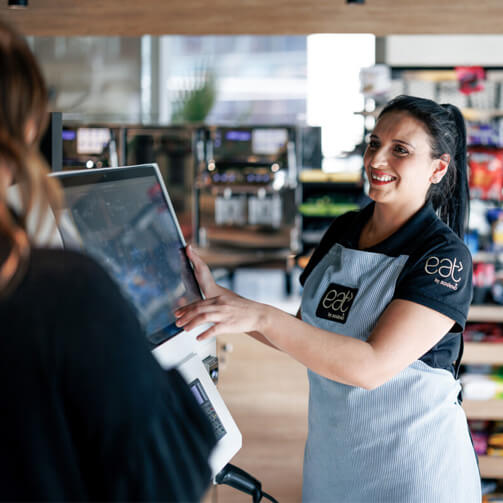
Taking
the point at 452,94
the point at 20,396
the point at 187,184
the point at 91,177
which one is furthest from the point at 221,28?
the point at 187,184

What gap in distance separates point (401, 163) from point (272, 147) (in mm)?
4892

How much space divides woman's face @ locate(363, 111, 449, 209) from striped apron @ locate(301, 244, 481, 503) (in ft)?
0.50

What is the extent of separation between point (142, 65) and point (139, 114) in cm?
62

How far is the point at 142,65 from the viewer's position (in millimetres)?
7906

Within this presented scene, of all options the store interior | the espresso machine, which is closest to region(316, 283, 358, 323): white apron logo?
the store interior

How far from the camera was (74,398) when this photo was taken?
518 mm

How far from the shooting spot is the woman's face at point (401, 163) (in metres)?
1.47

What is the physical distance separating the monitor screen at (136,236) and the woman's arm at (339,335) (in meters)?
0.06

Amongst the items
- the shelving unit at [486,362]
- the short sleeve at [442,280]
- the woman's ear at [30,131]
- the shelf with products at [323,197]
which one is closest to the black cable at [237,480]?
the short sleeve at [442,280]

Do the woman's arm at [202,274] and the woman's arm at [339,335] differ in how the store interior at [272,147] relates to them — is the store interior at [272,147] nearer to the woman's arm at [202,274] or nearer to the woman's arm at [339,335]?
the woman's arm at [202,274]

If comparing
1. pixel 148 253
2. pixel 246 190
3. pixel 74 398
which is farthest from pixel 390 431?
pixel 246 190

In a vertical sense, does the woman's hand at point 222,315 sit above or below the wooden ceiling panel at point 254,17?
below

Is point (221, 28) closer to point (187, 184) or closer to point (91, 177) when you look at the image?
point (91, 177)

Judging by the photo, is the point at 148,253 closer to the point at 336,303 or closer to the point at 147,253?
the point at 147,253
